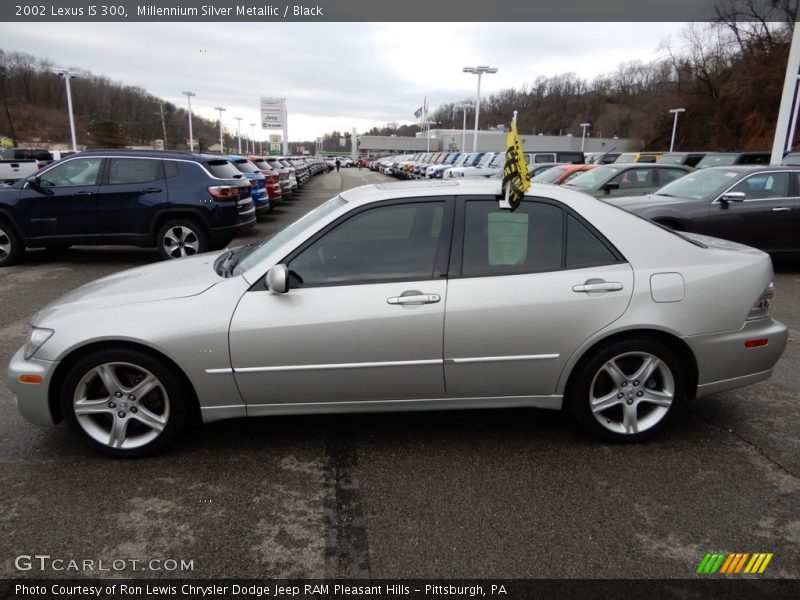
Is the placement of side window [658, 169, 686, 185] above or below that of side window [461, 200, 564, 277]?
above

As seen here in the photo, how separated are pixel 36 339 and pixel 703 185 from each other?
936 cm

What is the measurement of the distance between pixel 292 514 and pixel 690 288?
Result: 2.64 meters

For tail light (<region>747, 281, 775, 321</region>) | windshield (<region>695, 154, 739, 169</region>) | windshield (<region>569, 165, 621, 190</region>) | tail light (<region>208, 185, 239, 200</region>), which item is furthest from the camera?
windshield (<region>695, 154, 739, 169</region>)

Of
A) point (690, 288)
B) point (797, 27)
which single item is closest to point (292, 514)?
A: point (690, 288)

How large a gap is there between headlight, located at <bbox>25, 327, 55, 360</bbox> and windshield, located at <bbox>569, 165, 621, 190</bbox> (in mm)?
10917

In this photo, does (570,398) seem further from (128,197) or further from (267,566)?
(128,197)

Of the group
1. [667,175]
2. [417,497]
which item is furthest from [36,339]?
[667,175]

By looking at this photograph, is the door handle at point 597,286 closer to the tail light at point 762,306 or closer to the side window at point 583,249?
the side window at point 583,249

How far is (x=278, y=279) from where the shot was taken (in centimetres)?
318

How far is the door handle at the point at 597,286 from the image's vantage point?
3.35 meters

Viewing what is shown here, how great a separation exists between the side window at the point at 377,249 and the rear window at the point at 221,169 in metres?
7.18

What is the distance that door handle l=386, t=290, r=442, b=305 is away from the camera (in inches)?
128

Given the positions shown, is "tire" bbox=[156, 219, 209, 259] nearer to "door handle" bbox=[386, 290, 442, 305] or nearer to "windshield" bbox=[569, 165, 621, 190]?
"door handle" bbox=[386, 290, 442, 305]

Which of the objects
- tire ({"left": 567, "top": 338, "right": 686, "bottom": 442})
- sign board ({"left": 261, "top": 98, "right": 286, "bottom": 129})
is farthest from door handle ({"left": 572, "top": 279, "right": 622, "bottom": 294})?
sign board ({"left": 261, "top": 98, "right": 286, "bottom": 129})
